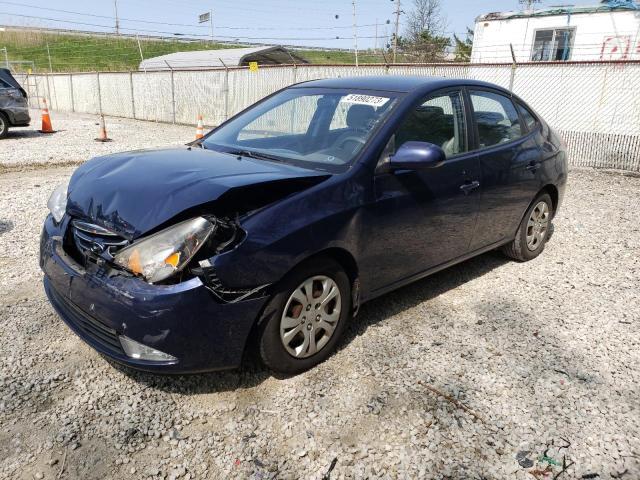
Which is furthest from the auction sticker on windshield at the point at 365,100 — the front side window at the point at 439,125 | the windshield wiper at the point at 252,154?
the windshield wiper at the point at 252,154

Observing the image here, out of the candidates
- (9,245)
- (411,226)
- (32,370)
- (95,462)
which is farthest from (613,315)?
(9,245)

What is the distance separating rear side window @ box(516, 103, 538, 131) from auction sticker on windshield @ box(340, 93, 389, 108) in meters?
1.80

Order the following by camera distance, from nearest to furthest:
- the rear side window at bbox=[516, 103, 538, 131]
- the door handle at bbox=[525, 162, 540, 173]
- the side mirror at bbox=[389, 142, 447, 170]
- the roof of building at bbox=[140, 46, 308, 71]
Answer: the side mirror at bbox=[389, 142, 447, 170] < the door handle at bbox=[525, 162, 540, 173] < the rear side window at bbox=[516, 103, 538, 131] < the roof of building at bbox=[140, 46, 308, 71]

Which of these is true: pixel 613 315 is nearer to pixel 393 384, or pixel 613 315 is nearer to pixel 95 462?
pixel 393 384

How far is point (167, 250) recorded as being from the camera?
2.29 meters

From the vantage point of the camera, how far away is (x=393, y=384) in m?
2.84

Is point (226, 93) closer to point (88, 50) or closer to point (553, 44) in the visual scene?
point (553, 44)

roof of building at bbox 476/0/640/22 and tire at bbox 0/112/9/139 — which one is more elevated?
roof of building at bbox 476/0/640/22

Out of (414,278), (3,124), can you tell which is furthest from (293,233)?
(3,124)

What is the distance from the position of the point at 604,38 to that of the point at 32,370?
16677 millimetres

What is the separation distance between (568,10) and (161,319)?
16890 millimetres

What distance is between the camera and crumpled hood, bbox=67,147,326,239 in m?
2.39

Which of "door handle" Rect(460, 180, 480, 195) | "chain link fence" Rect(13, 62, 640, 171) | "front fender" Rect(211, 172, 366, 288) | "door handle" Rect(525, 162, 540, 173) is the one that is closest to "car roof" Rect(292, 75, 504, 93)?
"door handle" Rect(460, 180, 480, 195)

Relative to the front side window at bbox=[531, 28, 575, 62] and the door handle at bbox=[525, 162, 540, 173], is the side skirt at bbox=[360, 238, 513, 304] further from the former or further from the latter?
the front side window at bbox=[531, 28, 575, 62]
